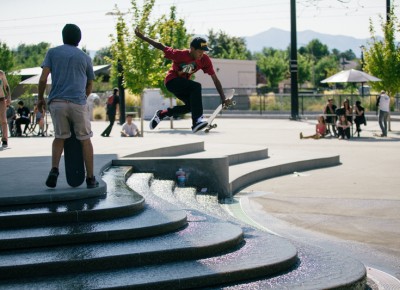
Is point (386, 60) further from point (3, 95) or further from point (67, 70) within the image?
point (67, 70)

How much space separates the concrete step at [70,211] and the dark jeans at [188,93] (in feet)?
10.5

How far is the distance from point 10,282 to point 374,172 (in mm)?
11968

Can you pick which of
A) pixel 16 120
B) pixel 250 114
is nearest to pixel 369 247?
pixel 16 120

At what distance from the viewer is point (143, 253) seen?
5840 millimetres

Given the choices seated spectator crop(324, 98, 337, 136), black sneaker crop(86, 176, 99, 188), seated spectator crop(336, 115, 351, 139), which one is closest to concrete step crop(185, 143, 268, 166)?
black sneaker crop(86, 176, 99, 188)

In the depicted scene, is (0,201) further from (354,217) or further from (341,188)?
(341,188)

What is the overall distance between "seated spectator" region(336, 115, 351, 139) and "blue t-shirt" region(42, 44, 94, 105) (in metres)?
19.0

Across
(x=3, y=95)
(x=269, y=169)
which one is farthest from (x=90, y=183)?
(x=269, y=169)

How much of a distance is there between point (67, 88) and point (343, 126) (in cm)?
1910

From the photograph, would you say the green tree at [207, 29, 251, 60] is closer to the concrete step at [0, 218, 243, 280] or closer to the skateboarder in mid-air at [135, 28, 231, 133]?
the skateboarder in mid-air at [135, 28, 231, 133]

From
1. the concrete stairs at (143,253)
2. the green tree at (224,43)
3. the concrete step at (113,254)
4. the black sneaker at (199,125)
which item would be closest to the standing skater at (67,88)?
the concrete stairs at (143,253)

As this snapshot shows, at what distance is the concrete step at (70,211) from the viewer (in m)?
6.36

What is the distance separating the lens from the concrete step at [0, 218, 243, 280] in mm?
5535

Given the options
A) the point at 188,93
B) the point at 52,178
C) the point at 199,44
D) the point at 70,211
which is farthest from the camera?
the point at 188,93
